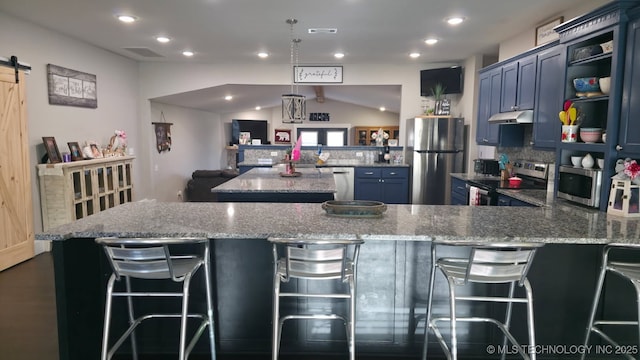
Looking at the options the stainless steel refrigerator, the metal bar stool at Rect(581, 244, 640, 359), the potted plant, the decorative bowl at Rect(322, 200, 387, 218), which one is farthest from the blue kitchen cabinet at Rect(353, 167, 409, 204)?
the metal bar stool at Rect(581, 244, 640, 359)

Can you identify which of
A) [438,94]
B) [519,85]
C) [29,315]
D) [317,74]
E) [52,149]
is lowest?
[29,315]

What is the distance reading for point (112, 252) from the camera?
71.3 inches

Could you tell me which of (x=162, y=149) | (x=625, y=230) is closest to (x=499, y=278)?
(x=625, y=230)

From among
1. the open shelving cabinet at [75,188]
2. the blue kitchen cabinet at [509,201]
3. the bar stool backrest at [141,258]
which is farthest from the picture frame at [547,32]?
the open shelving cabinet at [75,188]

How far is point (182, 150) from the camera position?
8.41 m

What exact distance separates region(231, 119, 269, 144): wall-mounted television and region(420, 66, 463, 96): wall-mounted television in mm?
6583

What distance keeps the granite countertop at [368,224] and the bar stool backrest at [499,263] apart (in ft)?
0.49

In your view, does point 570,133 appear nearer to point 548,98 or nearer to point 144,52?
point 548,98

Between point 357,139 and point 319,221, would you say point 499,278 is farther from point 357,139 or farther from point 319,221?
point 357,139

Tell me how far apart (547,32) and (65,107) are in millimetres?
5474

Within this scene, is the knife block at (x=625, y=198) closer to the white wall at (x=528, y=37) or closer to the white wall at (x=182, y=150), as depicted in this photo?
the white wall at (x=528, y=37)

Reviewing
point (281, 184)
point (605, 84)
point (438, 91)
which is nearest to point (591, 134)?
point (605, 84)

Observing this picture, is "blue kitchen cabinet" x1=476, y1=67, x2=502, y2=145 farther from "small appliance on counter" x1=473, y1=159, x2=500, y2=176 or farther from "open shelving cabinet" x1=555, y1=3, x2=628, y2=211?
"open shelving cabinet" x1=555, y1=3, x2=628, y2=211

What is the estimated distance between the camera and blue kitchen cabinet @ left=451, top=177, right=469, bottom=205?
4.62 metres
